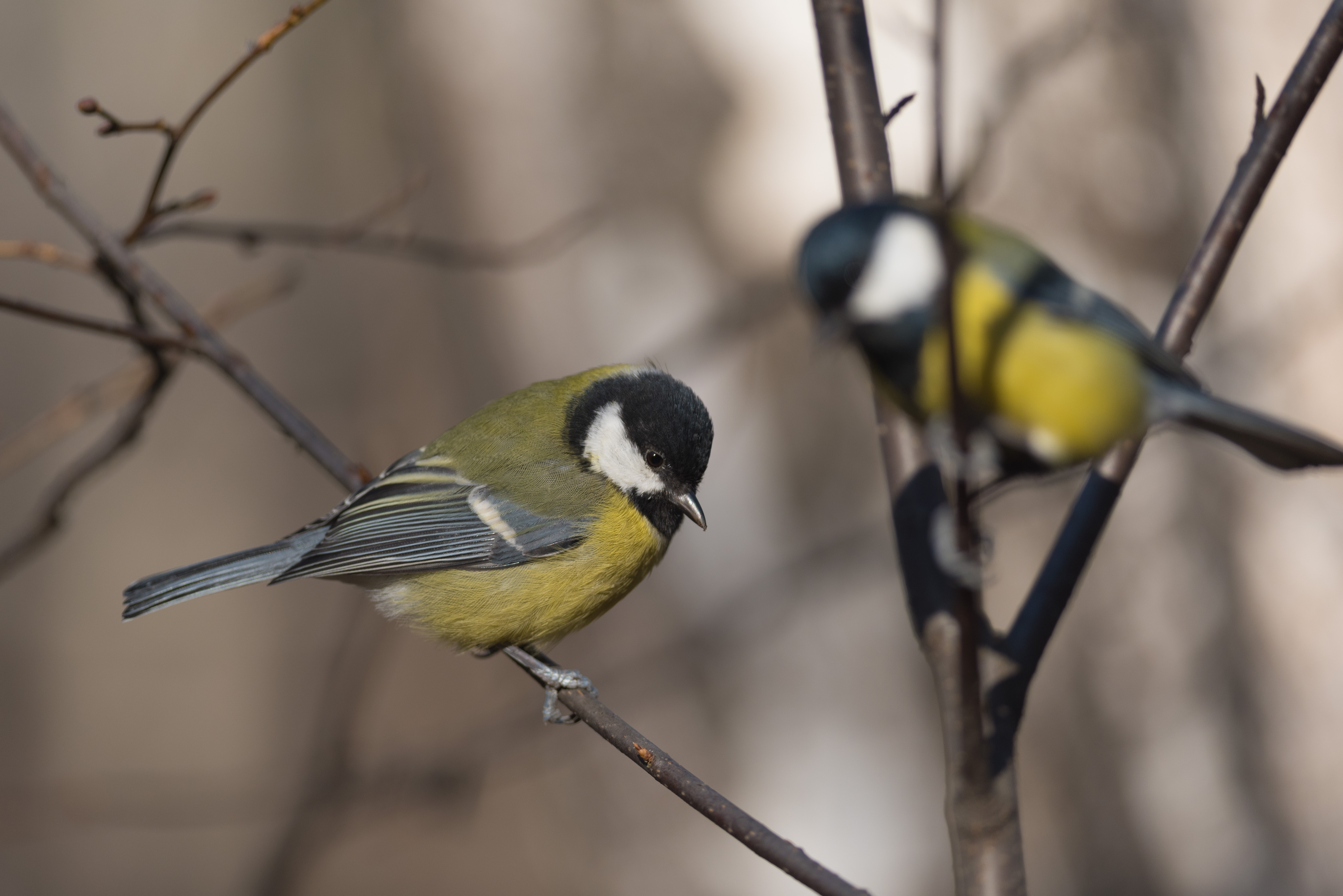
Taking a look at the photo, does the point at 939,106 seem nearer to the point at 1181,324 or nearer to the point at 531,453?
the point at 1181,324

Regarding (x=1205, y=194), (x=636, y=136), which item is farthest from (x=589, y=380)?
(x=1205, y=194)

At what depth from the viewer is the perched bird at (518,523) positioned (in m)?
1.66

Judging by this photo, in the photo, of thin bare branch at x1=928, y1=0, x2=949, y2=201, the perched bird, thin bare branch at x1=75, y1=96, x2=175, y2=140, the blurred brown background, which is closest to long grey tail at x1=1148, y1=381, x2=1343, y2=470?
thin bare branch at x1=928, y1=0, x2=949, y2=201

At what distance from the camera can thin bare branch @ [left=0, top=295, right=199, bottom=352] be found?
1.29 meters

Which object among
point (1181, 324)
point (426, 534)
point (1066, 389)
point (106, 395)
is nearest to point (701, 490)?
point (426, 534)

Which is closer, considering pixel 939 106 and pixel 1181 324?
pixel 939 106

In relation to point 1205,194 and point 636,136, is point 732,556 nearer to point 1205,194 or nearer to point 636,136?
point 636,136

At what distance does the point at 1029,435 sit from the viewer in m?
1.07

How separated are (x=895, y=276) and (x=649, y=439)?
2.31ft

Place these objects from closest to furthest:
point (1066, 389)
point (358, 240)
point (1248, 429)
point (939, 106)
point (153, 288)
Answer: point (939, 106) < point (1248, 429) < point (1066, 389) < point (153, 288) < point (358, 240)

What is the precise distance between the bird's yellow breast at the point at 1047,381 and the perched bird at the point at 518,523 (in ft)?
2.07

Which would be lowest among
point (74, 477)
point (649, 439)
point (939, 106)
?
point (649, 439)

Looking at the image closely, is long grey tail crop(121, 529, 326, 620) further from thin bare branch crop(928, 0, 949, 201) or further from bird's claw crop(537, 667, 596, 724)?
thin bare branch crop(928, 0, 949, 201)

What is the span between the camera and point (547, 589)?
165 cm
